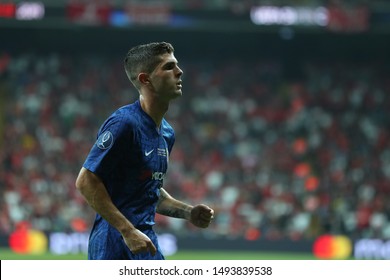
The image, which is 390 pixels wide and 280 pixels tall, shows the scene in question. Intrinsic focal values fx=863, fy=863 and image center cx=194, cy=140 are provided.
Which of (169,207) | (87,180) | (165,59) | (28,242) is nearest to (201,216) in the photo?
(169,207)

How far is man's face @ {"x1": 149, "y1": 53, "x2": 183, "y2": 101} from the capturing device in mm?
5484

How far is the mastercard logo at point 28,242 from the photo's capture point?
719 inches

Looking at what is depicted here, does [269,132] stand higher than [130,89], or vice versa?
[130,89]

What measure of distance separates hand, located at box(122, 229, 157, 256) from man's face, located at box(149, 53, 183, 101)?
3.10 ft

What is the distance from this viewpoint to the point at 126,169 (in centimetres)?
532

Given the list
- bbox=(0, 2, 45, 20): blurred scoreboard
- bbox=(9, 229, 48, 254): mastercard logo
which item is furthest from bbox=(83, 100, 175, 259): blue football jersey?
bbox=(0, 2, 45, 20): blurred scoreboard

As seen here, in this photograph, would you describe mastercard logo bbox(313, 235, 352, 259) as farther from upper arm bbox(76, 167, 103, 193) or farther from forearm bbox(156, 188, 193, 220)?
upper arm bbox(76, 167, 103, 193)

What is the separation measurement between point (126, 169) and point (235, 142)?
17.1m

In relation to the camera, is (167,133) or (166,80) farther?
(167,133)

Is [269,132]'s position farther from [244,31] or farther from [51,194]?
[51,194]

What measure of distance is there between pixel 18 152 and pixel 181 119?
4.43m

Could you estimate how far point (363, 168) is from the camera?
21516 millimetres

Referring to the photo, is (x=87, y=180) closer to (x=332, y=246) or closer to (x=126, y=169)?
(x=126, y=169)
